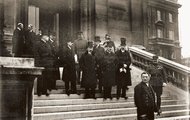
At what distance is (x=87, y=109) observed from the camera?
9609mm

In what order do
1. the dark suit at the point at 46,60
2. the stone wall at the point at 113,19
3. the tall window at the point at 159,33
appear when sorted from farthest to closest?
the tall window at the point at 159,33 → the stone wall at the point at 113,19 → the dark suit at the point at 46,60

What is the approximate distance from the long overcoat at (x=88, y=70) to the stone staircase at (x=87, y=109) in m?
0.45

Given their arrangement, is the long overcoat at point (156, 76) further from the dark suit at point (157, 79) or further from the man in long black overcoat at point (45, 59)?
the man in long black overcoat at point (45, 59)

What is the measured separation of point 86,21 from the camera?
17219 mm

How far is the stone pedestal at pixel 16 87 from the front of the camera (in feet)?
18.5

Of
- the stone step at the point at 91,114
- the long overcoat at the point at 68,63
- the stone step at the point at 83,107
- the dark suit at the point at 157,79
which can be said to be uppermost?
the long overcoat at the point at 68,63

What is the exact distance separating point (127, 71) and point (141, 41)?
357 inches

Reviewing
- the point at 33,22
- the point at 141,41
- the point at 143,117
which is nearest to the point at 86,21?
the point at 33,22

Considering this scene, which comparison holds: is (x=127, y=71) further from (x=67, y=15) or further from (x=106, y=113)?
(x=67, y=15)

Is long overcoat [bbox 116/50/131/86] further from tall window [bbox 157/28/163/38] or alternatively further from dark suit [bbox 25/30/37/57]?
tall window [bbox 157/28/163/38]

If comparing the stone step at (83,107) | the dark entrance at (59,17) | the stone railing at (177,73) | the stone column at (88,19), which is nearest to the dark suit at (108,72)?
the stone step at (83,107)

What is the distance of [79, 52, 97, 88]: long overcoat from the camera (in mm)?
10445

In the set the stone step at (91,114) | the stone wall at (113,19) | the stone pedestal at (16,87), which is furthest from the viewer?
the stone wall at (113,19)

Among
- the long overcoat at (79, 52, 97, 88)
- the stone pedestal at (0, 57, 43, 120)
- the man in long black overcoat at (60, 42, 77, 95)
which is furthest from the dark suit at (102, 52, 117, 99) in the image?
the stone pedestal at (0, 57, 43, 120)
